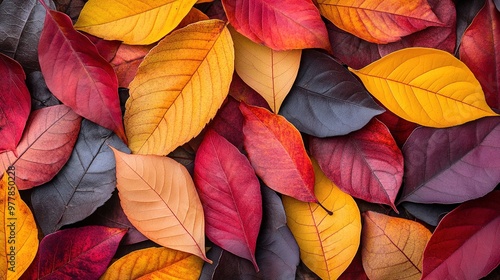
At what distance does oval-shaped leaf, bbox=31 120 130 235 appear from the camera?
56 centimetres

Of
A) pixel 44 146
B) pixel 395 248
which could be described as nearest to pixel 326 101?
pixel 395 248

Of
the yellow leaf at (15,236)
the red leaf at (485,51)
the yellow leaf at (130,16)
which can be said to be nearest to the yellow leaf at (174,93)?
the yellow leaf at (130,16)

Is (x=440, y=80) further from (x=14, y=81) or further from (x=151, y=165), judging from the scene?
(x=14, y=81)

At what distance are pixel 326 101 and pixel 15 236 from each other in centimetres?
35

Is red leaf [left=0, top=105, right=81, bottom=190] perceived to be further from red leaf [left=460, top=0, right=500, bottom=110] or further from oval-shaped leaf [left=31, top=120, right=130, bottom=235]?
red leaf [left=460, top=0, right=500, bottom=110]

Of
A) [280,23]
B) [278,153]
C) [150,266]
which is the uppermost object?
[280,23]

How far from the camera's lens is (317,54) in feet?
1.88

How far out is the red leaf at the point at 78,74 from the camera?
54 cm

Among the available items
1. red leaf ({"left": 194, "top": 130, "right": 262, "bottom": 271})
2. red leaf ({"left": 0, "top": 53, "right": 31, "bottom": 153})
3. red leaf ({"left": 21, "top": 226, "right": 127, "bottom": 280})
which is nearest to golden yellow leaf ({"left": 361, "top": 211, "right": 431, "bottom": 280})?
red leaf ({"left": 194, "top": 130, "right": 262, "bottom": 271})

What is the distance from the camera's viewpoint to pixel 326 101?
56 centimetres

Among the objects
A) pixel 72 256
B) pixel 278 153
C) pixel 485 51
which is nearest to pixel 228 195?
pixel 278 153

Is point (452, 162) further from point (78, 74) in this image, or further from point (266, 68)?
point (78, 74)

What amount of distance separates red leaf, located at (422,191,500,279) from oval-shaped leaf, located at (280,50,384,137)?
0.14 m

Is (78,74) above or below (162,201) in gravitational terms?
above
